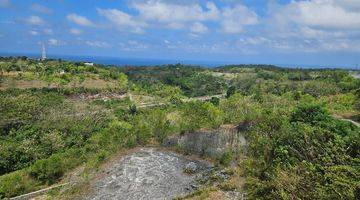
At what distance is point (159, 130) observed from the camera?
18.1m

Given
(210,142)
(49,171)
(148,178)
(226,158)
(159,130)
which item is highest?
(159,130)

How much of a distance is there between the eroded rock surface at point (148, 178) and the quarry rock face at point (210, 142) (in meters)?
0.74

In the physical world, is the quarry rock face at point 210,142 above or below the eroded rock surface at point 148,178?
above

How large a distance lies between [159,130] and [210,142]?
268cm

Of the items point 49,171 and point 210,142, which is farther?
point 210,142

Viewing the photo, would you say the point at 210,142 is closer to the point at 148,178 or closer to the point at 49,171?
the point at 148,178

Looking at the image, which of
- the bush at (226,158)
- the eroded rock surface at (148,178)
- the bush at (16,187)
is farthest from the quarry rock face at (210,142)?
the bush at (16,187)

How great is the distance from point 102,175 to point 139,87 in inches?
2293

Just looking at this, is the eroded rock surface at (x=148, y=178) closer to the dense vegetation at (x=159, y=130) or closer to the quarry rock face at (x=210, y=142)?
the quarry rock face at (x=210, y=142)

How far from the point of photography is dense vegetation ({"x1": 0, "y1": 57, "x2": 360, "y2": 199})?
969 centimetres

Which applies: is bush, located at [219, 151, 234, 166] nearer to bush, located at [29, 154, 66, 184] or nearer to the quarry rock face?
the quarry rock face

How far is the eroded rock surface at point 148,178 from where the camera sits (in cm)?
1309

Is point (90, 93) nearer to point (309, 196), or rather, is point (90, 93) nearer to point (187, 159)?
point (187, 159)

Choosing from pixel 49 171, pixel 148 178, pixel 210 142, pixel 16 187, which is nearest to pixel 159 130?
pixel 210 142
